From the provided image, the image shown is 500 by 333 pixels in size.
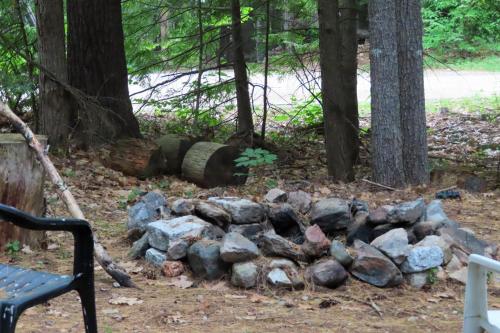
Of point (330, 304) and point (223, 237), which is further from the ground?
point (223, 237)

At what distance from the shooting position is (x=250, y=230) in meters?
5.14

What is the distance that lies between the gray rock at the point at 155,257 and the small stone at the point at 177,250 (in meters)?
0.06

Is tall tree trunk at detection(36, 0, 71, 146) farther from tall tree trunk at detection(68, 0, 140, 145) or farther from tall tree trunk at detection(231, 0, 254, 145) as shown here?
tall tree trunk at detection(231, 0, 254, 145)

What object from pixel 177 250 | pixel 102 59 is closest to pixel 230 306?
pixel 177 250

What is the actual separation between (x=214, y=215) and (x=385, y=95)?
3.57 m

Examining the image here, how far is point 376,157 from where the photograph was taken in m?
8.13

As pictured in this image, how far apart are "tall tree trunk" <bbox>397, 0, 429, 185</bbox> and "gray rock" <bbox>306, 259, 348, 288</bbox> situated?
390 centimetres

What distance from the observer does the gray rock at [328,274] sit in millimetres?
4504

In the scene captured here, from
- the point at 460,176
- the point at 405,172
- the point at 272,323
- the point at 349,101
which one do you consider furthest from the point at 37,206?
the point at 349,101

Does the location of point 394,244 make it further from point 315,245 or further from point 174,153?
point 174,153

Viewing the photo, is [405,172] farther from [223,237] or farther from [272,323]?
[272,323]

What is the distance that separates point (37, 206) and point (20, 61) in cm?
594

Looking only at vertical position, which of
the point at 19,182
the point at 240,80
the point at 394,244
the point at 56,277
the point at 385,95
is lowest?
the point at 394,244

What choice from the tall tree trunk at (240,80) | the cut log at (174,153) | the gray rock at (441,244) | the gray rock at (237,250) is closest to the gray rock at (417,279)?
the gray rock at (441,244)
